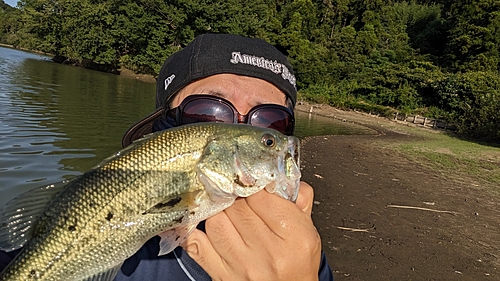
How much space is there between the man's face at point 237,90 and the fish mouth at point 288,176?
883mm

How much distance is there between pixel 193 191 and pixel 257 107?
1048 mm

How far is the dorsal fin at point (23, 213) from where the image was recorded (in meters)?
1.66

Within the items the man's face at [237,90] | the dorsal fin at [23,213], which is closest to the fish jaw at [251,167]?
the dorsal fin at [23,213]

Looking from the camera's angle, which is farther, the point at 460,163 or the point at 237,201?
the point at 460,163

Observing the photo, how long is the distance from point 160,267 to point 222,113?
3.41 ft

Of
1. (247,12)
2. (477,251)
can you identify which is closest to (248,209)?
(477,251)

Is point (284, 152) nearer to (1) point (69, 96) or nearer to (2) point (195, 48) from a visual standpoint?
(2) point (195, 48)

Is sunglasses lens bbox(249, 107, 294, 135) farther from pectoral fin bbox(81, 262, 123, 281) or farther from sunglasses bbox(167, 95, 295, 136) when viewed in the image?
pectoral fin bbox(81, 262, 123, 281)

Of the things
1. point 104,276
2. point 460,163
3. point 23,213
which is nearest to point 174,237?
point 104,276

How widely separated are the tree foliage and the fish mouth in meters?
34.7

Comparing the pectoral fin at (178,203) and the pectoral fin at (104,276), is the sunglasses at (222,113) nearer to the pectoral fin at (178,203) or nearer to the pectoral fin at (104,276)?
the pectoral fin at (178,203)

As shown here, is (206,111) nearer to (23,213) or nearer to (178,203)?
(178,203)

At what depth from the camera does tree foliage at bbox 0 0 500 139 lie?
3928 centimetres

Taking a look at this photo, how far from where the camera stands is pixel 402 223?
7.27 meters
